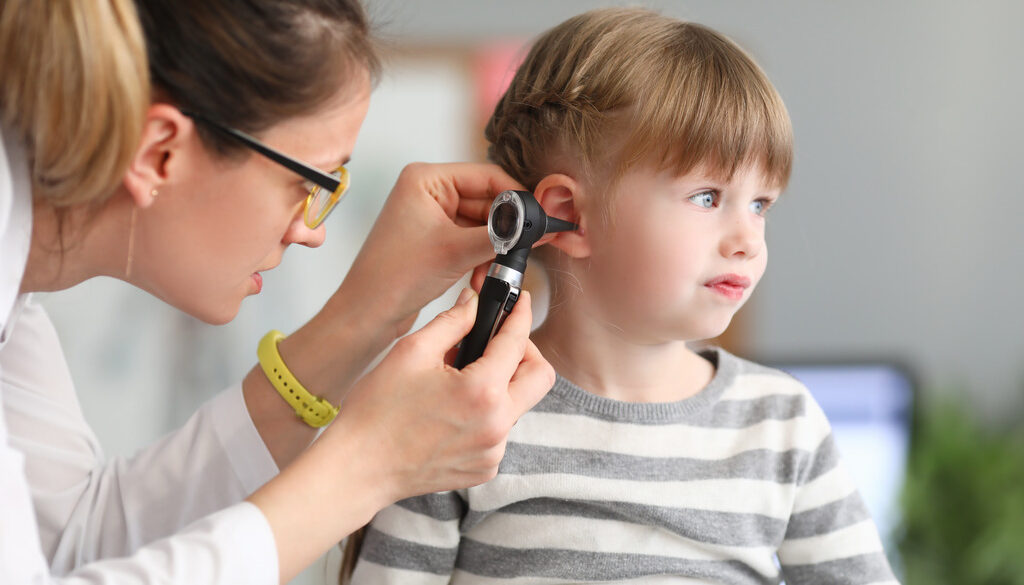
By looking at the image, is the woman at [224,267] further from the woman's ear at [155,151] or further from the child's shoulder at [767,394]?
the child's shoulder at [767,394]

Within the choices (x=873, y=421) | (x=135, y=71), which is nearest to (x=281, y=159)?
(x=135, y=71)

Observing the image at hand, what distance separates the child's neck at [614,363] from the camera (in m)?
1.07

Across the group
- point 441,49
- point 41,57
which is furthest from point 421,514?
point 441,49

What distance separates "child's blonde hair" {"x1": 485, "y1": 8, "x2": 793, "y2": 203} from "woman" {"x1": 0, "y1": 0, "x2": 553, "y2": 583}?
0.29 feet

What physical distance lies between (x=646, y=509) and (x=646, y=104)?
0.42 m

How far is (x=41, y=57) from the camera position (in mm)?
719

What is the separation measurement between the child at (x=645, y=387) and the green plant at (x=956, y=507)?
161 centimetres

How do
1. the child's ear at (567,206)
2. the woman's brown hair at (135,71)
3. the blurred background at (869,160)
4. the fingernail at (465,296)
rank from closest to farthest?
the woman's brown hair at (135,71), the fingernail at (465,296), the child's ear at (567,206), the blurred background at (869,160)

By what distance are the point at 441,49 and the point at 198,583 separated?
249 cm

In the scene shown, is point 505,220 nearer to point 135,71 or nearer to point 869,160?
point 135,71

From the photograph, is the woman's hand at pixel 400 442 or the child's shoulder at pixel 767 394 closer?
the woman's hand at pixel 400 442

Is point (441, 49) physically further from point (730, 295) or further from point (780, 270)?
point (730, 295)

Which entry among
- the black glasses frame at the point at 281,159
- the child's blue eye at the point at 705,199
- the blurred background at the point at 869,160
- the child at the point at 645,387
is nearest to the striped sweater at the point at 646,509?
the child at the point at 645,387

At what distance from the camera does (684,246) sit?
966 millimetres
